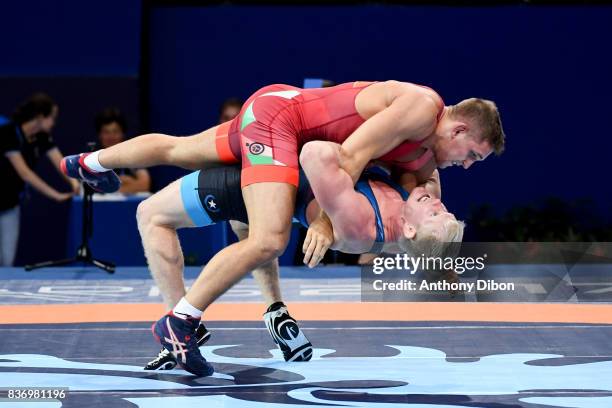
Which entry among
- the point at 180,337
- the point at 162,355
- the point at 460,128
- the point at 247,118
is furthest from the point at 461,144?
the point at 162,355

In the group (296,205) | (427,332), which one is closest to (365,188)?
(296,205)

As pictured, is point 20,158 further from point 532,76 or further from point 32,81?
point 532,76

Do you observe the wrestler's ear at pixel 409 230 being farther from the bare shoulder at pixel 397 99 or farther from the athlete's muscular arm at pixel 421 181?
the bare shoulder at pixel 397 99

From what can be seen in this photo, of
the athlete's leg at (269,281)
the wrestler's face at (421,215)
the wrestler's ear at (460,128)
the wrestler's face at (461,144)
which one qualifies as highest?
the wrestler's ear at (460,128)

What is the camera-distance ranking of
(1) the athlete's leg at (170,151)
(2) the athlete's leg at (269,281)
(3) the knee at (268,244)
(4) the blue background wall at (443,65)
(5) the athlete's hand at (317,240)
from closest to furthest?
(5) the athlete's hand at (317,240) < (3) the knee at (268,244) < (1) the athlete's leg at (170,151) < (2) the athlete's leg at (269,281) < (4) the blue background wall at (443,65)

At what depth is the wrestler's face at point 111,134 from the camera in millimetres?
7672

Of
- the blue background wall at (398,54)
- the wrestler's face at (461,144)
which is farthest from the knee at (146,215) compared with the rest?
the blue background wall at (398,54)

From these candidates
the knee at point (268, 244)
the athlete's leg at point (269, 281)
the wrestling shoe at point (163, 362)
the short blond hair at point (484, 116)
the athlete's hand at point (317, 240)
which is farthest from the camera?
the athlete's leg at point (269, 281)

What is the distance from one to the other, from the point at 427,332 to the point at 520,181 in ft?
12.7

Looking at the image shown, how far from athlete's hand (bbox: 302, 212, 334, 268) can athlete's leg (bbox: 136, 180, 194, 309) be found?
0.63 metres

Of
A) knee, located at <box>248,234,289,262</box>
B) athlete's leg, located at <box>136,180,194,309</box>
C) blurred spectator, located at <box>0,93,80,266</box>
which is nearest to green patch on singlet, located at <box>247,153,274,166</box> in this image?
knee, located at <box>248,234,289,262</box>

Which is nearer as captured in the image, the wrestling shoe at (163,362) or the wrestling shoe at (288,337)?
the wrestling shoe at (163,362)

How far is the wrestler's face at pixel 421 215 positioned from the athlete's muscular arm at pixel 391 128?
9.2 inches

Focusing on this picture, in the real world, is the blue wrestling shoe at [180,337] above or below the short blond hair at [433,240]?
below
